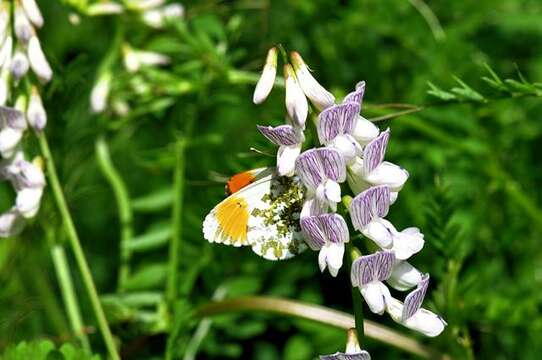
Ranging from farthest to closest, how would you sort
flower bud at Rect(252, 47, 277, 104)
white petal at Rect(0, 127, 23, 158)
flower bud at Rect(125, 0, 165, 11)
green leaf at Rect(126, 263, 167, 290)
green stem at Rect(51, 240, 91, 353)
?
flower bud at Rect(125, 0, 165, 11) → green leaf at Rect(126, 263, 167, 290) → green stem at Rect(51, 240, 91, 353) → white petal at Rect(0, 127, 23, 158) → flower bud at Rect(252, 47, 277, 104)

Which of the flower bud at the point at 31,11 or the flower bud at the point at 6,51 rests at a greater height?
the flower bud at the point at 31,11

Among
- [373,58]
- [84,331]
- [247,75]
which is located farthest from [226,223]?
[373,58]

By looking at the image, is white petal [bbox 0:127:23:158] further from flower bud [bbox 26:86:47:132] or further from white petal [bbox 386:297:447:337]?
white petal [bbox 386:297:447:337]

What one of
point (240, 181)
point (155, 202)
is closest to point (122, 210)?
point (155, 202)

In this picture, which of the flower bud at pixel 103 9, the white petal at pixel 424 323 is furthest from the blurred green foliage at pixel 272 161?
the white petal at pixel 424 323

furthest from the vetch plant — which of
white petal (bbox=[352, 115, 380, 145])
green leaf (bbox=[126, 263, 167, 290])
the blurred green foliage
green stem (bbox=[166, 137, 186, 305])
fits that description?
green leaf (bbox=[126, 263, 167, 290])

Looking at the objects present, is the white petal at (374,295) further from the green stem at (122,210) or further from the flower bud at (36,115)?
the green stem at (122,210)

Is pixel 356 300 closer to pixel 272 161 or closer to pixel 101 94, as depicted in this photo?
pixel 272 161
